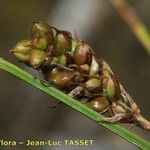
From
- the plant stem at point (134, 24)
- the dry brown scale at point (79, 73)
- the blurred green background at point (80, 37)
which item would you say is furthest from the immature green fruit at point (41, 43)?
the blurred green background at point (80, 37)

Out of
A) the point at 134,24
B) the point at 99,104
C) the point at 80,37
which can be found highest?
the point at 80,37

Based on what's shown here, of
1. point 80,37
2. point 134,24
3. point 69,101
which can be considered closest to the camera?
point 69,101

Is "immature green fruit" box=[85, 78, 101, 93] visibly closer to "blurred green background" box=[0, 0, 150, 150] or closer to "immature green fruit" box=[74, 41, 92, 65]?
"immature green fruit" box=[74, 41, 92, 65]

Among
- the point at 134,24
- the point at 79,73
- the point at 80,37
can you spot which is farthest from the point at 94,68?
the point at 80,37

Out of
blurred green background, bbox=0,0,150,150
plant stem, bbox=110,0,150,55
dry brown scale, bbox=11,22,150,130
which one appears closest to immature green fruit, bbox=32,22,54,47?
dry brown scale, bbox=11,22,150,130

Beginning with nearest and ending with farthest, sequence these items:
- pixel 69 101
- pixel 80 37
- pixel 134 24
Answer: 1. pixel 69 101
2. pixel 134 24
3. pixel 80 37

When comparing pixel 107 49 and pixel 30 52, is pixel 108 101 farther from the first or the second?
pixel 107 49

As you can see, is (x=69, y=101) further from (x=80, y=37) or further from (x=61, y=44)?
(x=80, y=37)

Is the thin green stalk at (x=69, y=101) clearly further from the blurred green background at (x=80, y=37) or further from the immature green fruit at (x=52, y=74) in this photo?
the blurred green background at (x=80, y=37)
